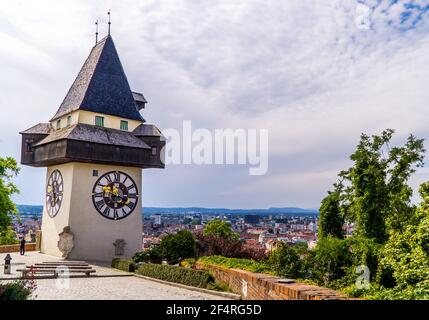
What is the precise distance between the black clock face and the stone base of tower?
34 cm

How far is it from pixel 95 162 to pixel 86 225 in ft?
10.6

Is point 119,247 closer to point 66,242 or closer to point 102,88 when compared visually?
point 66,242

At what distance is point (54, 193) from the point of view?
24438 mm

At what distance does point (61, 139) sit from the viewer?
73.6 feet

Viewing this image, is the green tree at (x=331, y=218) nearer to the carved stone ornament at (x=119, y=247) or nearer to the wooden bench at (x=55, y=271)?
the carved stone ornament at (x=119, y=247)

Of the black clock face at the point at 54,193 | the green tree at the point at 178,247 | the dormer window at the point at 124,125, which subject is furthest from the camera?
the dormer window at the point at 124,125

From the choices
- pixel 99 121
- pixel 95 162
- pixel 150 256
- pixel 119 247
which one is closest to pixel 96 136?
pixel 95 162

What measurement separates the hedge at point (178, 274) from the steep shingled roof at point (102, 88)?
33.2 feet

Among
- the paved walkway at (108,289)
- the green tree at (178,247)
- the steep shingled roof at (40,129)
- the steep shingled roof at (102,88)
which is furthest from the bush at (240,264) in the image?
the steep shingled roof at (40,129)

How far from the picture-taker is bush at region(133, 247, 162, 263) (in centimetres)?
1947

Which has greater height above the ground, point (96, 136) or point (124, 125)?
point (124, 125)

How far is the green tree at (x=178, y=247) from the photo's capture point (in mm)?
18594

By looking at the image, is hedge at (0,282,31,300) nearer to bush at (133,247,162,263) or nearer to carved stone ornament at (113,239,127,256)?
bush at (133,247,162,263)
